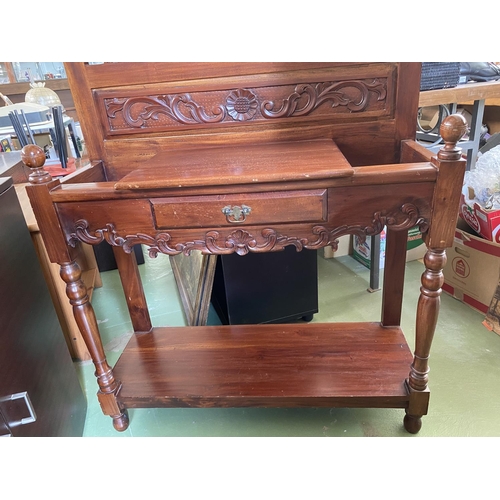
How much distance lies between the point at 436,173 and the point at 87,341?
0.93 metres

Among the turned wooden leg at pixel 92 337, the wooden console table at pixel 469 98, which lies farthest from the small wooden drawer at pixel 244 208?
the wooden console table at pixel 469 98

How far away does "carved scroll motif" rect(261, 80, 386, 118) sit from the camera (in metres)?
0.98

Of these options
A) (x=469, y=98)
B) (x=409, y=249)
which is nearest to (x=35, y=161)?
(x=409, y=249)

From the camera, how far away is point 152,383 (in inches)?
44.2

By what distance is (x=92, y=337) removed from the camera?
101 cm

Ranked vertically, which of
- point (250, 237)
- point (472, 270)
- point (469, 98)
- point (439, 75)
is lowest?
point (472, 270)

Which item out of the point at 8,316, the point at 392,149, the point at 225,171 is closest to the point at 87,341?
the point at 8,316

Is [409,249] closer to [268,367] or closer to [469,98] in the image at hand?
[469,98]

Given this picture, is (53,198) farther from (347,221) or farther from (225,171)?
(347,221)

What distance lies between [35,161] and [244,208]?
0.47 meters

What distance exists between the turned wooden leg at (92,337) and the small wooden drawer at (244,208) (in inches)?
11.6

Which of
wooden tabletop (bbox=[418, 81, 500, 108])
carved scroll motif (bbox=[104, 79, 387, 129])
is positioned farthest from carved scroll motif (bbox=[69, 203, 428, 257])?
wooden tabletop (bbox=[418, 81, 500, 108])

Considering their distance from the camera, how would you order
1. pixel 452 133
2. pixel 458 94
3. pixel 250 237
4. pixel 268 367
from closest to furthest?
1. pixel 452 133
2. pixel 250 237
3. pixel 268 367
4. pixel 458 94

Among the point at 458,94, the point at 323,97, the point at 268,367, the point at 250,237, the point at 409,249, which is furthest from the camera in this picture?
the point at 409,249
